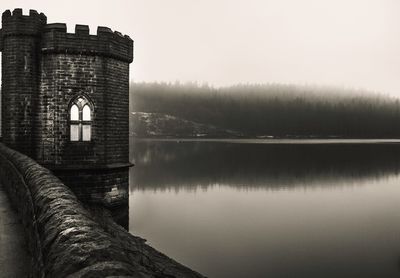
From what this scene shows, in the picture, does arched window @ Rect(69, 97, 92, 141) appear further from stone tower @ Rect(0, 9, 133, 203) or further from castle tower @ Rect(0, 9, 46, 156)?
castle tower @ Rect(0, 9, 46, 156)

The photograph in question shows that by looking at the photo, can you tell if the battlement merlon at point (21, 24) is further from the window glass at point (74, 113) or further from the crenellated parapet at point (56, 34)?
the window glass at point (74, 113)

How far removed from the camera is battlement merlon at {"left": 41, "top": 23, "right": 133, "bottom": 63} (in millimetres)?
11977

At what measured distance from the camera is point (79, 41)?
478 inches

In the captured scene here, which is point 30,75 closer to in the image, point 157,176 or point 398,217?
point 398,217

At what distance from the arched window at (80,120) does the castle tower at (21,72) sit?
4.38ft

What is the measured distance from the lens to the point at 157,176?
62156mm

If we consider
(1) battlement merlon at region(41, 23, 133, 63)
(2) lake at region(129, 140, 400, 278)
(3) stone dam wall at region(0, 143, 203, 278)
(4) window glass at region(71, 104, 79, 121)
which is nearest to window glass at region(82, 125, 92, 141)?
(4) window glass at region(71, 104, 79, 121)

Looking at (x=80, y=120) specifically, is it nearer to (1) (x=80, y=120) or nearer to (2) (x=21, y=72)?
(1) (x=80, y=120)

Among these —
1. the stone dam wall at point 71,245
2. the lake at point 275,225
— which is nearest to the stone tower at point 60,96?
the stone dam wall at point 71,245

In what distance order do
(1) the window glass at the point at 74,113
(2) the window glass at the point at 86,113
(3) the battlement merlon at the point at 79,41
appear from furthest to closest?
(2) the window glass at the point at 86,113 < (1) the window glass at the point at 74,113 < (3) the battlement merlon at the point at 79,41

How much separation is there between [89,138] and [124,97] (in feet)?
6.89

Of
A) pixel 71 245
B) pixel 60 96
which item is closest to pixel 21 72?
pixel 60 96

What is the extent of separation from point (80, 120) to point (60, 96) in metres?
1.05

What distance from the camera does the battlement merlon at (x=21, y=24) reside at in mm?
12062
